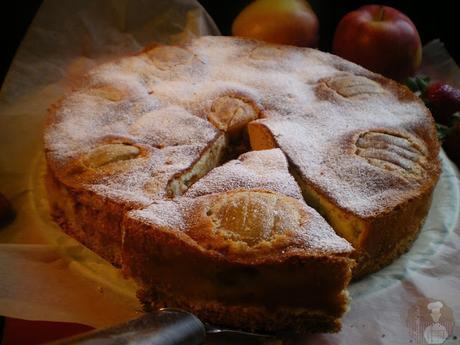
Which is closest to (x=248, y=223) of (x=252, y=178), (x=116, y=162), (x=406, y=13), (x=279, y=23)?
(x=252, y=178)

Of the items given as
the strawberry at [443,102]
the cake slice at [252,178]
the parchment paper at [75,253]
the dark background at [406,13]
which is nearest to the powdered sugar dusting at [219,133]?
the cake slice at [252,178]

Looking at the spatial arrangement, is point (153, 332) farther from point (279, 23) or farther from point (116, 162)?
point (279, 23)

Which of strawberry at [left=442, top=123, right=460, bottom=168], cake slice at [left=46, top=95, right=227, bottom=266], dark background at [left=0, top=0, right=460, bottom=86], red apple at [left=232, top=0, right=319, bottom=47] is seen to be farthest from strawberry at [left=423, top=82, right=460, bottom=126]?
cake slice at [left=46, top=95, right=227, bottom=266]

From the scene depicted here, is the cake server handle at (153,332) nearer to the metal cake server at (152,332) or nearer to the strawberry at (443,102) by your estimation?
the metal cake server at (152,332)

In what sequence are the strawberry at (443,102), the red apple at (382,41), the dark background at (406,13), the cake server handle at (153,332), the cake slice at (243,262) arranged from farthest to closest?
the dark background at (406,13) → the red apple at (382,41) → the strawberry at (443,102) → the cake slice at (243,262) → the cake server handle at (153,332)

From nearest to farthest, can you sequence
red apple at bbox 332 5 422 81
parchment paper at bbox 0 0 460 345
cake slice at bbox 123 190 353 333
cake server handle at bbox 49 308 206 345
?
cake server handle at bbox 49 308 206 345 → cake slice at bbox 123 190 353 333 → parchment paper at bbox 0 0 460 345 → red apple at bbox 332 5 422 81

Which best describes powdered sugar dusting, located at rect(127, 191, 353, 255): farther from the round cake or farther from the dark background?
the dark background
